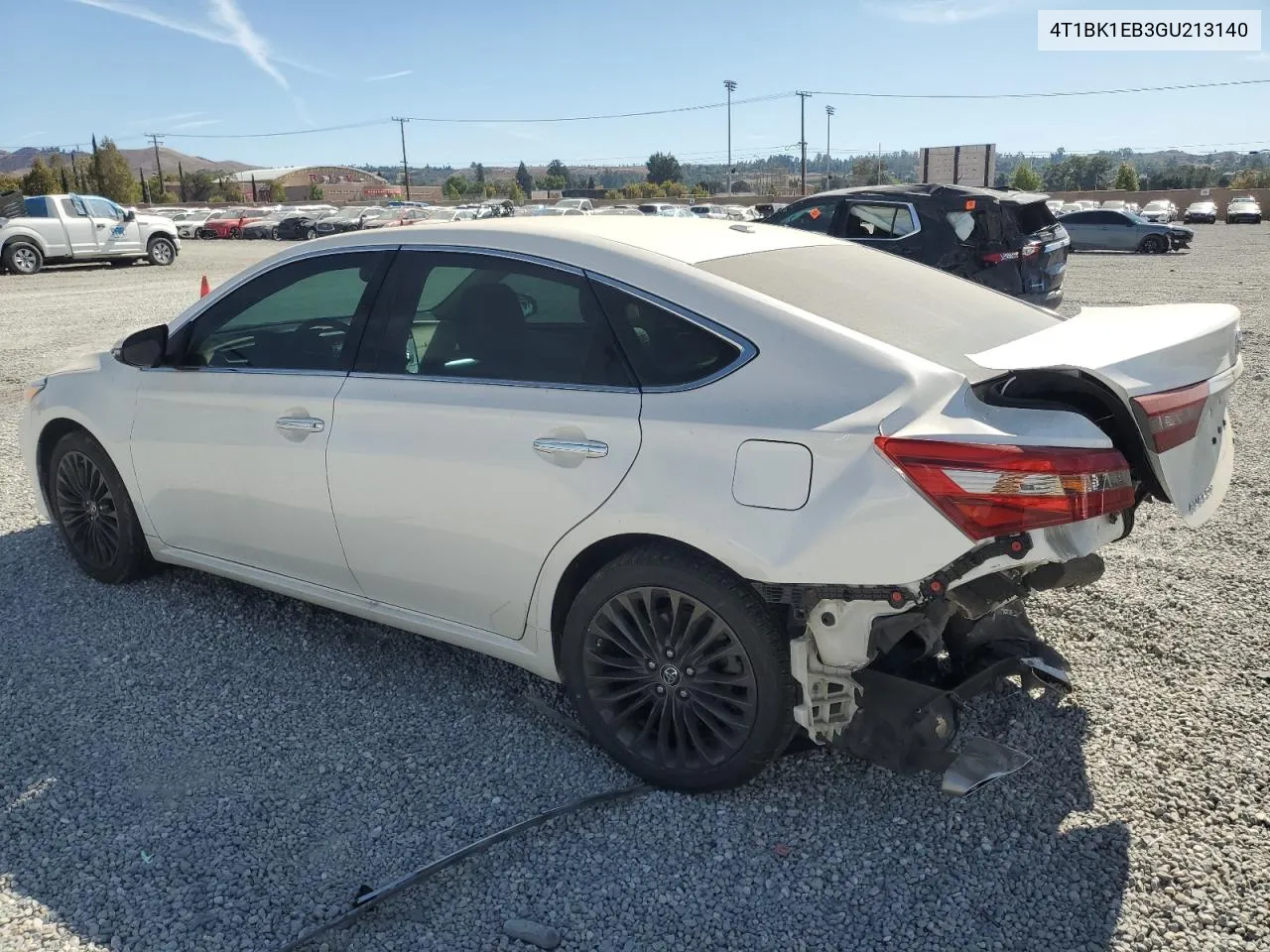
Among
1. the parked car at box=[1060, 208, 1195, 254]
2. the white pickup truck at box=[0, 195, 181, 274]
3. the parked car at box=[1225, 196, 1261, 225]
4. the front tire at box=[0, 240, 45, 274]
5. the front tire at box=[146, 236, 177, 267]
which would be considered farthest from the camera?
the parked car at box=[1225, 196, 1261, 225]

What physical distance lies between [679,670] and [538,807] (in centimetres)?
59

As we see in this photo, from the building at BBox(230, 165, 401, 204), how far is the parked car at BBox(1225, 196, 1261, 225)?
249ft

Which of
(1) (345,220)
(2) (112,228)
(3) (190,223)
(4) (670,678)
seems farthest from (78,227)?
(3) (190,223)

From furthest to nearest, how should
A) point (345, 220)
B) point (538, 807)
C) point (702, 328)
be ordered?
point (345, 220)
point (538, 807)
point (702, 328)

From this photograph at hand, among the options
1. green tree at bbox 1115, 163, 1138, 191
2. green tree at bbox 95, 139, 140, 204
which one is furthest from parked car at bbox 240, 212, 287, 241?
green tree at bbox 1115, 163, 1138, 191

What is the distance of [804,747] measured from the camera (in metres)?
3.22

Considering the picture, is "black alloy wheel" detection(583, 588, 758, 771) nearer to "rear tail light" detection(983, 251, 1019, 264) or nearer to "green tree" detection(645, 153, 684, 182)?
"rear tail light" detection(983, 251, 1019, 264)

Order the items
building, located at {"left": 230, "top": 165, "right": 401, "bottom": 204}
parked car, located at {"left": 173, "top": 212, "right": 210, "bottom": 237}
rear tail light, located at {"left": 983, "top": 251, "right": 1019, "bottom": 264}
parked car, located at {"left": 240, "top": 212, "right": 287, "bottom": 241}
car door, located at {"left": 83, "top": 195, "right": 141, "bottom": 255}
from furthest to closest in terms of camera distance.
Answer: building, located at {"left": 230, "top": 165, "right": 401, "bottom": 204}, parked car, located at {"left": 173, "top": 212, "right": 210, "bottom": 237}, parked car, located at {"left": 240, "top": 212, "right": 287, "bottom": 241}, car door, located at {"left": 83, "top": 195, "right": 141, "bottom": 255}, rear tail light, located at {"left": 983, "top": 251, "right": 1019, "bottom": 264}

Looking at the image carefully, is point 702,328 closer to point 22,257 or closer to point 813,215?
point 813,215

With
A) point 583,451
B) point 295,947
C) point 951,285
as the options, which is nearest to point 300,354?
point 583,451

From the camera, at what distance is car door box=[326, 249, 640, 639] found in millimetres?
3061

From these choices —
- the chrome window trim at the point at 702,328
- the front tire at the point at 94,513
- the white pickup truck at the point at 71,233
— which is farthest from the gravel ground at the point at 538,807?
the white pickup truck at the point at 71,233

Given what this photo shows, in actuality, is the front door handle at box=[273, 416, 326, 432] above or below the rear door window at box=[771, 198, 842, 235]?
below

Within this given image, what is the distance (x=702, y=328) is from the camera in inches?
116
